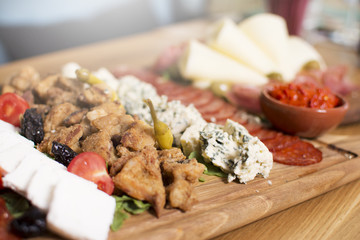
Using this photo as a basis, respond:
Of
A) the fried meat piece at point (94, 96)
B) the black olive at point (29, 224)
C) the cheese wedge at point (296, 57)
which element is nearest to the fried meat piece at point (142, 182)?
the black olive at point (29, 224)

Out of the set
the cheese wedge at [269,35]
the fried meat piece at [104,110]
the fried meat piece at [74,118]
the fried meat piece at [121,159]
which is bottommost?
the fried meat piece at [121,159]

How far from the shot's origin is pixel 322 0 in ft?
21.3

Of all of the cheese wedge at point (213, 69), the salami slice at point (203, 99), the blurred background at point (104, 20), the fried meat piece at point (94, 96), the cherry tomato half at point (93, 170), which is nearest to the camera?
the cherry tomato half at point (93, 170)

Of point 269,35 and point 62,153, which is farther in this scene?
point 269,35

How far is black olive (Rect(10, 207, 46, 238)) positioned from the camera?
1.25m

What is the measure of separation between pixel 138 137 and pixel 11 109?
90cm

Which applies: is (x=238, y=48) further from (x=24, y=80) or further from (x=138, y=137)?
(x=24, y=80)

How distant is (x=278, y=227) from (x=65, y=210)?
999mm

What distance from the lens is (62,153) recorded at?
1628 mm

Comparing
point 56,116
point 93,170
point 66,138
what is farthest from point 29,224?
point 56,116

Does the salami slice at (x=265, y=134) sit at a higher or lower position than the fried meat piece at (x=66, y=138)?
lower

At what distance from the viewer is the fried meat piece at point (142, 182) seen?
144 cm

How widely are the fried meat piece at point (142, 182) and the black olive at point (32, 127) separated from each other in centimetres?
67

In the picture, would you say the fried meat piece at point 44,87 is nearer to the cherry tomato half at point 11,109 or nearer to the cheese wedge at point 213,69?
the cherry tomato half at point 11,109
